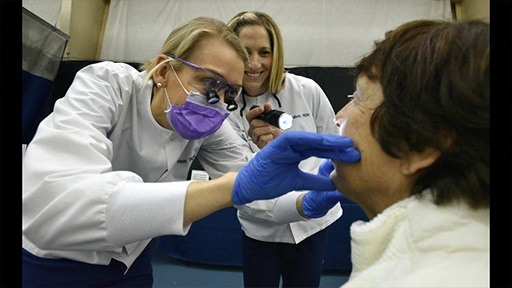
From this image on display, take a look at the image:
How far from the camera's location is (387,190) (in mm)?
794

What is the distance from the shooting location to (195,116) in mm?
1177

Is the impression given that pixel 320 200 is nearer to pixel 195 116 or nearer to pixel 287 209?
pixel 287 209

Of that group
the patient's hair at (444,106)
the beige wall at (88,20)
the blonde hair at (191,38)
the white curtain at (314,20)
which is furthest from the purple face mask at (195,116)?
the beige wall at (88,20)

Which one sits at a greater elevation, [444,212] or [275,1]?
[275,1]

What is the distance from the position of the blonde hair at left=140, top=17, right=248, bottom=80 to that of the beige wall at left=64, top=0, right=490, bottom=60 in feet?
7.99

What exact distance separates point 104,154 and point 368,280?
2.21ft

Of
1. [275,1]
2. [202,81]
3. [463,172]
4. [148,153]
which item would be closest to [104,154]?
[148,153]

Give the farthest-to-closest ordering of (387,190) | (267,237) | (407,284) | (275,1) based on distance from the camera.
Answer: (275,1), (267,237), (387,190), (407,284)

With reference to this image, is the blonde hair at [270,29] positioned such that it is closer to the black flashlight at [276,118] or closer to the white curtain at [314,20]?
the black flashlight at [276,118]

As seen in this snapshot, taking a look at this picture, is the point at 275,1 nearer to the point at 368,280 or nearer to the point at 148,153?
the point at 148,153

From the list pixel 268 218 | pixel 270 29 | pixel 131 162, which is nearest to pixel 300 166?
pixel 268 218

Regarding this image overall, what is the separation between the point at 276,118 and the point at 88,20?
284 cm

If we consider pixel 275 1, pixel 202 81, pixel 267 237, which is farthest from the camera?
pixel 275 1

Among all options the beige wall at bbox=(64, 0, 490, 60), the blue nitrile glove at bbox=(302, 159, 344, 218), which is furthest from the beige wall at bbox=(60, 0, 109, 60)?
the blue nitrile glove at bbox=(302, 159, 344, 218)
